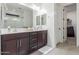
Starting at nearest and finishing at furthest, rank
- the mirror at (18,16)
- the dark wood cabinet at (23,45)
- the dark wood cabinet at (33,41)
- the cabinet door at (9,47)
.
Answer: the cabinet door at (9,47), the mirror at (18,16), the dark wood cabinet at (23,45), the dark wood cabinet at (33,41)

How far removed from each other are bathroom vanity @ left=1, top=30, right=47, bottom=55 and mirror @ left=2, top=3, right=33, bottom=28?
185mm

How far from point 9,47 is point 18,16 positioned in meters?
0.62

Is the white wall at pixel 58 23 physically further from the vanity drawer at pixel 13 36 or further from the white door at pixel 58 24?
the vanity drawer at pixel 13 36

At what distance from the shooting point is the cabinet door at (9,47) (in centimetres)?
160

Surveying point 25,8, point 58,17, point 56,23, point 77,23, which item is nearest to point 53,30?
point 56,23

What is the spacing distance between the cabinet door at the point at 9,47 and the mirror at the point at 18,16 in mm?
278

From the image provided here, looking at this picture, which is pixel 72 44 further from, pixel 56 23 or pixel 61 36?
pixel 56 23

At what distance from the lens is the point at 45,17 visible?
2.09m

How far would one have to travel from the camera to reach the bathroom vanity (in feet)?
5.34

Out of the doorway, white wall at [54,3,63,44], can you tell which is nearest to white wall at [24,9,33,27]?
white wall at [54,3,63,44]

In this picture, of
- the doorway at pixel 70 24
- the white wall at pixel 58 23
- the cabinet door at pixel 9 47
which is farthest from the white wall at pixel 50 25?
the cabinet door at pixel 9 47

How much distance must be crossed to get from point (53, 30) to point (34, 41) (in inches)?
22.9
